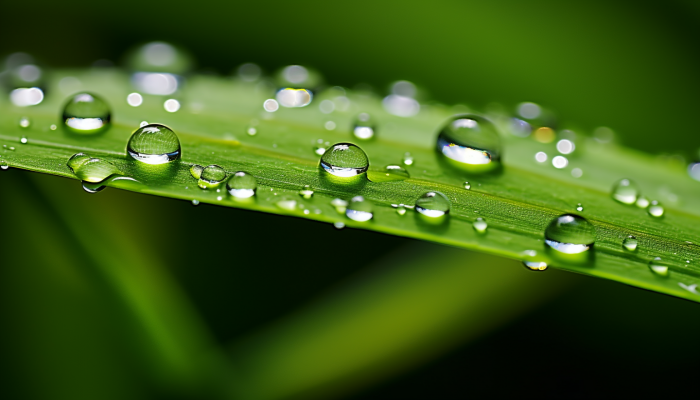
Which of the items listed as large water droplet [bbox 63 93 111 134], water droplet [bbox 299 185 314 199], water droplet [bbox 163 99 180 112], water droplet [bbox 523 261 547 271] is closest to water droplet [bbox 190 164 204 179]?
water droplet [bbox 299 185 314 199]

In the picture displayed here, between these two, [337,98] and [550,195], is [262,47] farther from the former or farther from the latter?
[550,195]

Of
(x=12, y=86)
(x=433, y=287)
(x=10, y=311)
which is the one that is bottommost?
(x=10, y=311)

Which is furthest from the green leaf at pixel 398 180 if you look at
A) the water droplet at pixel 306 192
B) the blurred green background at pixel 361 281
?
the blurred green background at pixel 361 281

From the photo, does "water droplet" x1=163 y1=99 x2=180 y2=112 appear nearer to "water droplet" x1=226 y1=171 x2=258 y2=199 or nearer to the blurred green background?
the blurred green background

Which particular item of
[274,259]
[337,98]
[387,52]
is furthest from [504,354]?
[387,52]

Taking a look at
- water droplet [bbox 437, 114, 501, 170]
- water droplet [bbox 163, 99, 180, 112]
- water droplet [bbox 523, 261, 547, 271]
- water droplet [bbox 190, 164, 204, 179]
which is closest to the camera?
water droplet [bbox 523, 261, 547, 271]

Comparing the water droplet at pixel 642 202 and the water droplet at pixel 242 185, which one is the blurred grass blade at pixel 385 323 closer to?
the water droplet at pixel 642 202
